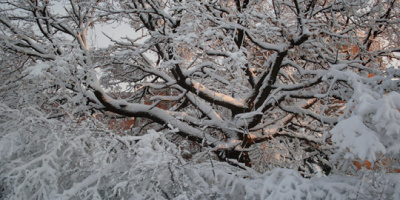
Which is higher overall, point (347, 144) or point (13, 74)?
point (13, 74)

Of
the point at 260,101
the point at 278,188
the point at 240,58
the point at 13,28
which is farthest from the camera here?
the point at 260,101

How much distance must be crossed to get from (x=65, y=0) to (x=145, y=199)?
232 inches

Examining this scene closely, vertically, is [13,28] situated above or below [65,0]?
below

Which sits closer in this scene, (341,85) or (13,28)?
(341,85)

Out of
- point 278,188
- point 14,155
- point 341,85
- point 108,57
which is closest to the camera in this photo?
point 278,188

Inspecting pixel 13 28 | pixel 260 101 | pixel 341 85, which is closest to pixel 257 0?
pixel 260 101

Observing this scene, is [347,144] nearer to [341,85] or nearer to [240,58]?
[240,58]

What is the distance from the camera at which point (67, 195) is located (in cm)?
200

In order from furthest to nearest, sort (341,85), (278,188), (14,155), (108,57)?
1. (108,57)
2. (341,85)
3. (14,155)
4. (278,188)

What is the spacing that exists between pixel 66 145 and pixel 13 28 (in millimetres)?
4129

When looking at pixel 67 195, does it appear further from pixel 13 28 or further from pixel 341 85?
pixel 13 28

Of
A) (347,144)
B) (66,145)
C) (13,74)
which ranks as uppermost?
(13,74)

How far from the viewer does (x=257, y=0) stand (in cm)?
517

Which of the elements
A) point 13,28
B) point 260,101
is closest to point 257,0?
point 260,101
